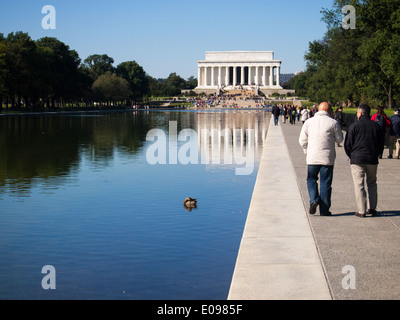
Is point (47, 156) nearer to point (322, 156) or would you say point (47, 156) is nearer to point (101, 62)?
point (322, 156)

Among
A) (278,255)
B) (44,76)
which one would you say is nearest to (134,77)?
(44,76)

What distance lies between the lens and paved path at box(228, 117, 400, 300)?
279 inches

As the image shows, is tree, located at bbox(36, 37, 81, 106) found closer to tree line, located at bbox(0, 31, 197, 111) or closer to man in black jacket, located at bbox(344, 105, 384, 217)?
tree line, located at bbox(0, 31, 197, 111)

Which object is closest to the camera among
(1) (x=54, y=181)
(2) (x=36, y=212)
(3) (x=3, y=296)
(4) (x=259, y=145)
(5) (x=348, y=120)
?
(3) (x=3, y=296)

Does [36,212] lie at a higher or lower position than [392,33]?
lower

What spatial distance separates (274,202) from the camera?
12992mm

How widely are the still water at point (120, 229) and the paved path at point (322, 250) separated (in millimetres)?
402

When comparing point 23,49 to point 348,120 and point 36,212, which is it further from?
point 36,212

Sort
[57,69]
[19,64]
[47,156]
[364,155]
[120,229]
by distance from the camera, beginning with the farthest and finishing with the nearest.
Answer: [57,69] < [19,64] < [47,156] < [364,155] < [120,229]

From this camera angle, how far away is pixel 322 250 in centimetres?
884

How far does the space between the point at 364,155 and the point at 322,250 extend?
319 cm

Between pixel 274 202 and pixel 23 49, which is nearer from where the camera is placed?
pixel 274 202
